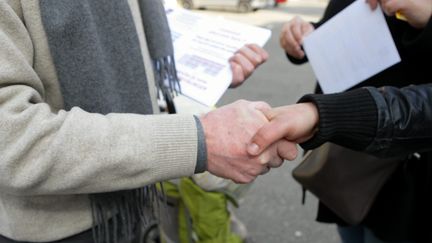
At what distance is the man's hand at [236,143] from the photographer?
883 mm

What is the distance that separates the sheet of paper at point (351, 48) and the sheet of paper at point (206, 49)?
7.4 inches

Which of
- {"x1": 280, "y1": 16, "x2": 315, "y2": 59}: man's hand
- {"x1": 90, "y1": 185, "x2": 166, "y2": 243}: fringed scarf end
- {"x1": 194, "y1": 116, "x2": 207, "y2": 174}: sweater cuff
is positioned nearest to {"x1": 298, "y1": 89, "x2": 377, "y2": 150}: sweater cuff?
{"x1": 194, "y1": 116, "x2": 207, "y2": 174}: sweater cuff

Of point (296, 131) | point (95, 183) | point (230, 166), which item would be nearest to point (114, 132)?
point (95, 183)

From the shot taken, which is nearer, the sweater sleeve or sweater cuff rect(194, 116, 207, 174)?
the sweater sleeve

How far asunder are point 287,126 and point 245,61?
1.29 ft

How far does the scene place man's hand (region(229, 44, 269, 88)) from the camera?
1275mm

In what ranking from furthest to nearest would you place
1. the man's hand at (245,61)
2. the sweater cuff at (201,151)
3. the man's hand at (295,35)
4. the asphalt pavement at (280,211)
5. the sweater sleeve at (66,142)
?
1. the asphalt pavement at (280,211)
2. the man's hand at (295,35)
3. the man's hand at (245,61)
4. the sweater cuff at (201,151)
5. the sweater sleeve at (66,142)

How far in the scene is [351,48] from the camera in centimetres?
128

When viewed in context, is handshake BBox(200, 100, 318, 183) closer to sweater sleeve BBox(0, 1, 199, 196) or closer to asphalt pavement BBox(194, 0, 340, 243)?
sweater sleeve BBox(0, 1, 199, 196)

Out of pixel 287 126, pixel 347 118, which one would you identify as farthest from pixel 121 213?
pixel 347 118

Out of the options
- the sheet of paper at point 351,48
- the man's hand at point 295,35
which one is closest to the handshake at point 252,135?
the sheet of paper at point 351,48

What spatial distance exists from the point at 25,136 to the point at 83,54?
210 millimetres

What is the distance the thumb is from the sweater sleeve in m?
0.14

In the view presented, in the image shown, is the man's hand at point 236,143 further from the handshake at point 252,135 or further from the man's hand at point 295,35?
the man's hand at point 295,35
